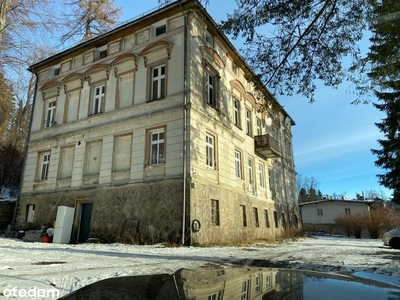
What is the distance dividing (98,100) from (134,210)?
7.93 m

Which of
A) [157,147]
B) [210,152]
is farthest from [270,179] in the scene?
[157,147]

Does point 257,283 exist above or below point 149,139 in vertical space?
below

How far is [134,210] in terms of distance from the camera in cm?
1388

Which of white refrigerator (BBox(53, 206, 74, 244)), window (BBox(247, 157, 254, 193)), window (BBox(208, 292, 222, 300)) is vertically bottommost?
window (BBox(208, 292, 222, 300))

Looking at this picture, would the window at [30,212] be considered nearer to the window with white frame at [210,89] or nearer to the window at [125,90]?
the window at [125,90]

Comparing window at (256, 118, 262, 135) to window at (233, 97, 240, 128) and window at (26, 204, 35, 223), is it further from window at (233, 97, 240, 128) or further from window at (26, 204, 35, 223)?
window at (26, 204, 35, 223)

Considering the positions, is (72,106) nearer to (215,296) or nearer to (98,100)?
(98,100)

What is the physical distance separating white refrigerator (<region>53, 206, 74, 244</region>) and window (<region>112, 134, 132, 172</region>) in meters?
3.44

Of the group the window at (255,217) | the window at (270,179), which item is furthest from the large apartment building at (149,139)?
the window at (270,179)

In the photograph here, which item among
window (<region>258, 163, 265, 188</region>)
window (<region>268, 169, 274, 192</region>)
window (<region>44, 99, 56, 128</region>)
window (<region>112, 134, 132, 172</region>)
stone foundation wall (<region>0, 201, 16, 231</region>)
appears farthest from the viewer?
window (<region>268, 169, 274, 192</region>)

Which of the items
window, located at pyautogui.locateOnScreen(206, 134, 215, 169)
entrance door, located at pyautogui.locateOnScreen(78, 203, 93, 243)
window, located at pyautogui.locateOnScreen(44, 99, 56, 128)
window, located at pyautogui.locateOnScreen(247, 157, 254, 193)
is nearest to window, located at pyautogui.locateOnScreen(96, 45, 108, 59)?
window, located at pyautogui.locateOnScreen(44, 99, 56, 128)

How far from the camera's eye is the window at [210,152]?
15.2 m

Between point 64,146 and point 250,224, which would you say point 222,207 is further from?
point 64,146

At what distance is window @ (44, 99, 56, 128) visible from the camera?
64.5 ft
